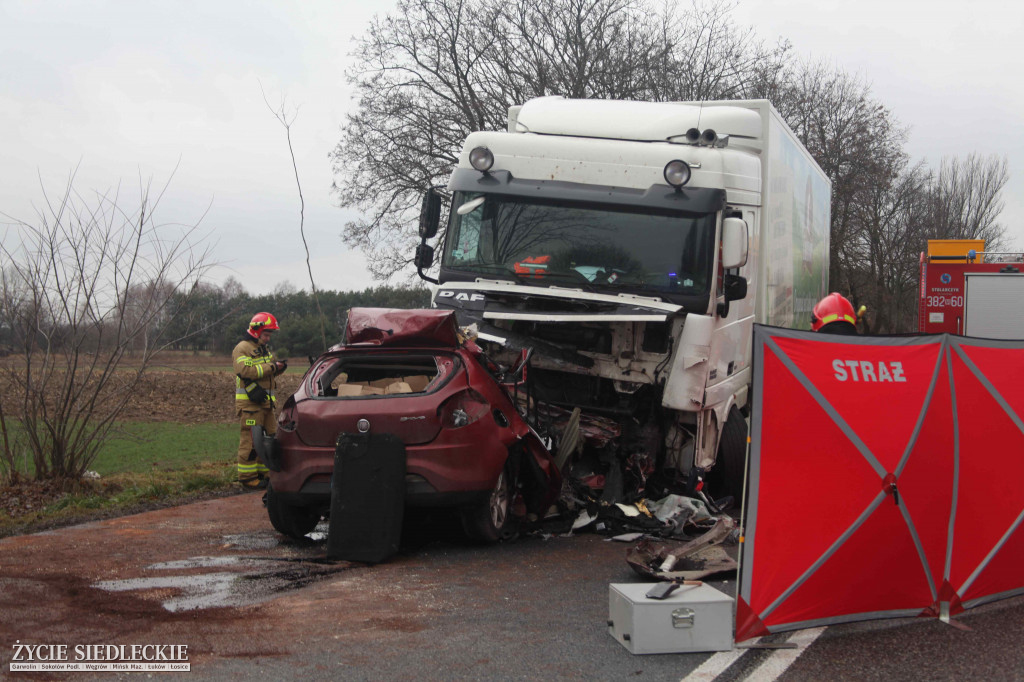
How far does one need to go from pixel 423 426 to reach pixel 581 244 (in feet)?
8.70

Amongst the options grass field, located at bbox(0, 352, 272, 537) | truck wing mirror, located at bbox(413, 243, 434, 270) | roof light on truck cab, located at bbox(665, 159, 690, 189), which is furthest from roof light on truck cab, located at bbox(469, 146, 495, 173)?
grass field, located at bbox(0, 352, 272, 537)

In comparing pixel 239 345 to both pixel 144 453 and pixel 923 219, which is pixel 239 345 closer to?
pixel 144 453

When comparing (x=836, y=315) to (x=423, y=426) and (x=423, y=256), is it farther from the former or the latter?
(x=423, y=256)

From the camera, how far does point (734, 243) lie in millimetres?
8375

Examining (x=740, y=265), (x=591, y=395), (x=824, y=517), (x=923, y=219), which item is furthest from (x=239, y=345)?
(x=923, y=219)

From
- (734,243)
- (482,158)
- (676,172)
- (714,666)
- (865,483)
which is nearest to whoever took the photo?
(714,666)

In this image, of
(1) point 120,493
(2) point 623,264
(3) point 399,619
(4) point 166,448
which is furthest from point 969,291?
(4) point 166,448

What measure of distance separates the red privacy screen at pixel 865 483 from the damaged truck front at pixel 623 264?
2.88 m

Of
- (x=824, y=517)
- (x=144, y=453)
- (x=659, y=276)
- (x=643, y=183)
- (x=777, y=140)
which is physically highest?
(x=777, y=140)

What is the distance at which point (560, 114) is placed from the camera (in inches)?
378

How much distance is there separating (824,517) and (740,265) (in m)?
3.66

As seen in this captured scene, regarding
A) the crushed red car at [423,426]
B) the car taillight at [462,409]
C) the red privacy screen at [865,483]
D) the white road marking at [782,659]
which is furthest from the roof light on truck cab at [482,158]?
the white road marking at [782,659]

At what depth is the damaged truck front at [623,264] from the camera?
27.3ft

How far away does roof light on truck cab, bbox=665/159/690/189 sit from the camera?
847cm
